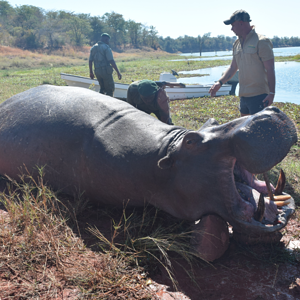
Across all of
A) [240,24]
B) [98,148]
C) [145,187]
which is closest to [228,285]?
[145,187]

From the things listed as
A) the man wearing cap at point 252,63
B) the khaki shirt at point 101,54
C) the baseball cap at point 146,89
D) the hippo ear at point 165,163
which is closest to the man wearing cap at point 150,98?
the baseball cap at point 146,89

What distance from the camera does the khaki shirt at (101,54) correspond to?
807 centimetres

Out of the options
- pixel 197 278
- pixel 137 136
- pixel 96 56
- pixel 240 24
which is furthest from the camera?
pixel 96 56

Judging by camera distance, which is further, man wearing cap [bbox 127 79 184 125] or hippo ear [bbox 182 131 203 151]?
man wearing cap [bbox 127 79 184 125]

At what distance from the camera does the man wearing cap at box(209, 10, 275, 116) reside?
4102mm

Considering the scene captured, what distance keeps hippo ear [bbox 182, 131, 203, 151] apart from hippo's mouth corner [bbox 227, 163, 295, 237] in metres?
0.44

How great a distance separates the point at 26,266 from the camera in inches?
85.4

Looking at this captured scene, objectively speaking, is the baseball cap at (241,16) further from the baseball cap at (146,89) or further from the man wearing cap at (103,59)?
the man wearing cap at (103,59)

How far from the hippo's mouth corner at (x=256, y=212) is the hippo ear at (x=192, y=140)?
435 millimetres

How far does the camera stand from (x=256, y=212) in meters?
2.18

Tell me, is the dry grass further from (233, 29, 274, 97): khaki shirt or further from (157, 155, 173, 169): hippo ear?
(233, 29, 274, 97): khaki shirt

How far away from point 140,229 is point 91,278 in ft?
2.20

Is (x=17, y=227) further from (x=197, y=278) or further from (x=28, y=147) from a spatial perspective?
(x=197, y=278)

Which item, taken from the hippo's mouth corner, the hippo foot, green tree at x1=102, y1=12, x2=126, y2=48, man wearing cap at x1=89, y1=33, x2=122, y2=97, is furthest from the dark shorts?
green tree at x1=102, y1=12, x2=126, y2=48
